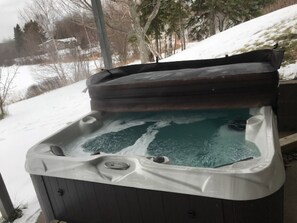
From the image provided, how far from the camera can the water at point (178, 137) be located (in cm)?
152

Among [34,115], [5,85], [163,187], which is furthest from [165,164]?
[5,85]

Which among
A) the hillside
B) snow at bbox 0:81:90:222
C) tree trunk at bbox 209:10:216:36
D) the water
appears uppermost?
tree trunk at bbox 209:10:216:36

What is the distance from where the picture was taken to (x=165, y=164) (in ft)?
3.84

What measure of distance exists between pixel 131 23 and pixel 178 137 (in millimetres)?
6135

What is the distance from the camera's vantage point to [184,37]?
34.2 ft

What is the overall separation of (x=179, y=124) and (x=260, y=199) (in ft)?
Answer: 3.32

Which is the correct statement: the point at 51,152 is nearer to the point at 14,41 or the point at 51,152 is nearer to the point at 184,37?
the point at 14,41

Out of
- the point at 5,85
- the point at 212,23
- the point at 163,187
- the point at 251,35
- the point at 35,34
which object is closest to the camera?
the point at 163,187

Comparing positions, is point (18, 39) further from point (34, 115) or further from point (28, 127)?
point (34, 115)

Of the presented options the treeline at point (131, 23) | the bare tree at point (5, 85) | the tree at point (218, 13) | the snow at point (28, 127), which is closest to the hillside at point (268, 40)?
the treeline at point (131, 23)

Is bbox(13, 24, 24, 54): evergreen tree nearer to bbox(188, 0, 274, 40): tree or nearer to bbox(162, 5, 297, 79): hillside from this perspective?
bbox(162, 5, 297, 79): hillside

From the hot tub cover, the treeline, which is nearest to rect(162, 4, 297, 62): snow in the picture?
the treeline

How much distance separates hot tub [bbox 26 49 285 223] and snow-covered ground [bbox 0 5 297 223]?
0.42 metres

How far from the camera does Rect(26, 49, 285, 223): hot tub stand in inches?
40.4
